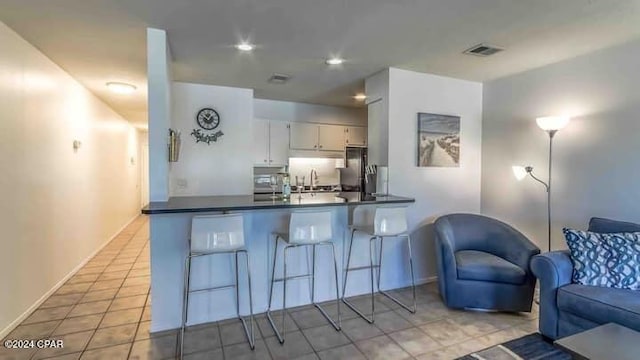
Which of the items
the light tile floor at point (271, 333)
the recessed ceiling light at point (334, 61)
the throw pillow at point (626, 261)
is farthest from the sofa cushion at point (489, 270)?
the recessed ceiling light at point (334, 61)

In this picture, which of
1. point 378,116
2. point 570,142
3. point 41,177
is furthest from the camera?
point 378,116

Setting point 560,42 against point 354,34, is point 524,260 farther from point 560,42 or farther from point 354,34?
point 354,34

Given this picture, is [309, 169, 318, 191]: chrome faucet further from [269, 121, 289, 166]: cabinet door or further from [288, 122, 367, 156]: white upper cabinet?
[269, 121, 289, 166]: cabinet door

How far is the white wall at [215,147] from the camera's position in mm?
4301

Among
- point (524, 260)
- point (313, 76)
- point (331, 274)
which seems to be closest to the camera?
point (524, 260)

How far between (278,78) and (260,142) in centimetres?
136

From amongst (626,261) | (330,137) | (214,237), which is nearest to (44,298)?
(214,237)

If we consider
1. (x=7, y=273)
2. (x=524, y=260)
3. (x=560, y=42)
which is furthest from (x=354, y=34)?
(x=7, y=273)

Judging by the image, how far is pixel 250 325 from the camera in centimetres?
275

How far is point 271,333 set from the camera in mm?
2613

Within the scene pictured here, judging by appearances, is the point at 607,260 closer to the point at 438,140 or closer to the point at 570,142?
the point at 570,142

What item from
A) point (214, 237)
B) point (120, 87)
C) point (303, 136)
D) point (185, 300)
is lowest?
point (185, 300)

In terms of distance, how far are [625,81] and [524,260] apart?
1.83 metres

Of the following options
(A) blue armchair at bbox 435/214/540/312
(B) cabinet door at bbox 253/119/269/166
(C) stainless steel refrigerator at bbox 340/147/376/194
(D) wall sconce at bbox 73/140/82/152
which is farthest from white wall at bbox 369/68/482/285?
(D) wall sconce at bbox 73/140/82/152
